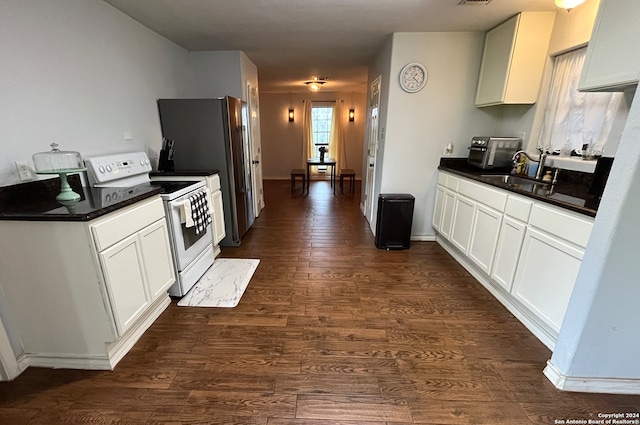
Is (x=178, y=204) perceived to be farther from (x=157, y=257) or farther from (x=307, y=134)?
(x=307, y=134)

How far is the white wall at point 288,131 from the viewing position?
7793 millimetres

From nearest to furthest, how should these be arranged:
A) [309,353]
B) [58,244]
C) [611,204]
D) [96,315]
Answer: [611,204] < [58,244] < [96,315] < [309,353]

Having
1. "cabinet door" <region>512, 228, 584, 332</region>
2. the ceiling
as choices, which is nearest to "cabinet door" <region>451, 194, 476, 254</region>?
"cabinet door" <region>512, 228, 584, 332</region>

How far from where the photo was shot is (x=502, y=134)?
3209 mm

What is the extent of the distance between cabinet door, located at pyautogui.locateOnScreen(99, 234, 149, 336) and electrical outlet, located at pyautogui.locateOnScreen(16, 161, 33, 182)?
2.26 ft

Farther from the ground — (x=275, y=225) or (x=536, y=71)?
(x=536, y=71)

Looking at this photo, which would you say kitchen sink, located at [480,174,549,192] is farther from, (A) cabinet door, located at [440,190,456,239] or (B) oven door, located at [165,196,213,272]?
(B) oven door, located at [165,196,213,272]

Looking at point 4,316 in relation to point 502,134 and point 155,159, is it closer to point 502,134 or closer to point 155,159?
point 155,159

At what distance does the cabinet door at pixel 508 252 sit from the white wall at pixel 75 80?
329cm

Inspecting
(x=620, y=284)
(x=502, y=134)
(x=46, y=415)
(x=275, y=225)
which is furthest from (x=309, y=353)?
(x=502, y=134)

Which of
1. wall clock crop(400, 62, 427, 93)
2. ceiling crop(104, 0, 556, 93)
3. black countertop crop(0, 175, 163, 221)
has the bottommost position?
black countertop crop(0, 175, 163, 221)

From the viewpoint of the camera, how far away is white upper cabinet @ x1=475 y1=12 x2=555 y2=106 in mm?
2512

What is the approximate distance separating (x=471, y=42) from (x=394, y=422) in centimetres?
362

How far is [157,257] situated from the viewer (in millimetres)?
1931
